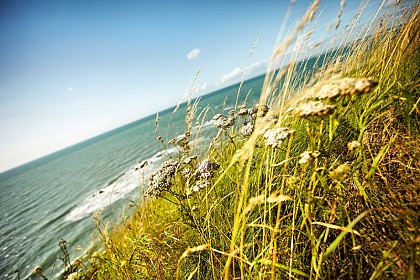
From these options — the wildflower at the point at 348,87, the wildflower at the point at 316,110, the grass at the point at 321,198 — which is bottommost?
the grass at the point at 321,198

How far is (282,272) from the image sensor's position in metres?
1.39

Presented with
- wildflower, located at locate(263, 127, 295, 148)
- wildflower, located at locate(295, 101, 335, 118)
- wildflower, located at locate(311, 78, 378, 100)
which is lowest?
wildflower, located at locate(263, 127, 295, 148)

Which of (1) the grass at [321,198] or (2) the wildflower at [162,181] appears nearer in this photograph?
(1) the grass at [321,198]

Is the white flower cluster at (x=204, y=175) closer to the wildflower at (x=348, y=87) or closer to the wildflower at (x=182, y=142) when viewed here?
the wildflower at (x=182, y=142)

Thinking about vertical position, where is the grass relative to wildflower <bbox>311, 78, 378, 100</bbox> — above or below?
below

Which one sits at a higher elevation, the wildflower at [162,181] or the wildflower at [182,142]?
the wildflower at [182,142]

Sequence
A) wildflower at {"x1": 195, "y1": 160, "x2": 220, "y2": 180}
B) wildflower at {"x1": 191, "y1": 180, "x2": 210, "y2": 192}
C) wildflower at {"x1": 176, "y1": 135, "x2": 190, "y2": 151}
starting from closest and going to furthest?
1. wildflower at {"x1": 191, "y1": 180, "x2": 210, "y2": 192}
2. wildflower at {"x1": 195, "y1": 160, "x2": 220, "y2": 180}
3. wildflower at {"x1": 176, "y1": 135, "x2": 190, "y2": 151}

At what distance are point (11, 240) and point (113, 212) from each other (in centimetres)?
696

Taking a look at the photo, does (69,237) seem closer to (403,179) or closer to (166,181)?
(166,181)

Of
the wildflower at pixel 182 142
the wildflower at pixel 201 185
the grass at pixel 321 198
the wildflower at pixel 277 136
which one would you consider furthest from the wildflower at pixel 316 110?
the wildflower at pixel 182 142

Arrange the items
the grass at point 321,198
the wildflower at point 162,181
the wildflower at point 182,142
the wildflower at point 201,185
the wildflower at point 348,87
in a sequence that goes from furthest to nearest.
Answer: the wildflower at point 182,142 → the wildflower at point 162,181 → the wildflower at point 201,185 → the grass at point 321,198 → the wildflower at point 348,87

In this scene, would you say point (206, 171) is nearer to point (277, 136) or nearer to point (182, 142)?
point (182, 142)

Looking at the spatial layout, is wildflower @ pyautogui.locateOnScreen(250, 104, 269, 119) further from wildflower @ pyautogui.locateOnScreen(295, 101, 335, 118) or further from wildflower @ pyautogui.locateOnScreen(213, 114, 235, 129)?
wildflower @ pyautogui.locateOnScreen(213, 114, 235, 129)

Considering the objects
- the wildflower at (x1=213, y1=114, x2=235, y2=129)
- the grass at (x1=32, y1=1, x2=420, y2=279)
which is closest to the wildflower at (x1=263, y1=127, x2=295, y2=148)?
the grass at (x1=32, y1=1, x2=420, y2=279)
